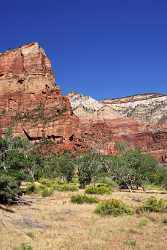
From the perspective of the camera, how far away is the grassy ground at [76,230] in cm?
2273

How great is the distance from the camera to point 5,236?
23.5 m

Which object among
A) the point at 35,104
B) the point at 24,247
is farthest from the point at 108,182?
the point at 35,104

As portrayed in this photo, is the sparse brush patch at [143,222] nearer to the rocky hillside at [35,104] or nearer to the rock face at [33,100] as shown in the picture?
the rocky hillside at [35,104]

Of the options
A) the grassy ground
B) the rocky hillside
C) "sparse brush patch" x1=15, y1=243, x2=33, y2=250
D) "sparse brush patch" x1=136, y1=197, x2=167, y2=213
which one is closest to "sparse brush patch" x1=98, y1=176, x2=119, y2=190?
"sparse brush patch" x1=136, y1=197, x2=167, y2=213

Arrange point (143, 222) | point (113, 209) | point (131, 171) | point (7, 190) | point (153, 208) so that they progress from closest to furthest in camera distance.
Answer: point (143, 222), point (113, 209), point (7, 190), point (153, 208), point (131, 171)

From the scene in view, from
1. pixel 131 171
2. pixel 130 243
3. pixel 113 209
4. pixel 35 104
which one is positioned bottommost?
pixel 130 243

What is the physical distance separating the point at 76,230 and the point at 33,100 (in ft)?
476

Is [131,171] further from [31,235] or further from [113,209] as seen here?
[31,235]

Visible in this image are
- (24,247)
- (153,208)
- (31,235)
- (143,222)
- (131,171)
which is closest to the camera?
(24,247)

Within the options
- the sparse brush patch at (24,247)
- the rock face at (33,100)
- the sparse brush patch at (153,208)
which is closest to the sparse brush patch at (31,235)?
the sparse brush patch at (24,247)

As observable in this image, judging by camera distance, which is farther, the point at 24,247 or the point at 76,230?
the point at 76,230

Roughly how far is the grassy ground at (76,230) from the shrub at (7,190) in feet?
5.98

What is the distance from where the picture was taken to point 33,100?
6708 inches

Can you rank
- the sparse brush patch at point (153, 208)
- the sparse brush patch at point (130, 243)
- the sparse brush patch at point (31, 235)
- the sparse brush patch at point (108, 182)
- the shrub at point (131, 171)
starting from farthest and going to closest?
the shrub at point (131, 171)
the sparse brush patch at point (108, 182)
the sparse brush patch at point (153, 208)
the sparse brush patch at point (31, 235)
the sparse brush patch at point (130, 243)
